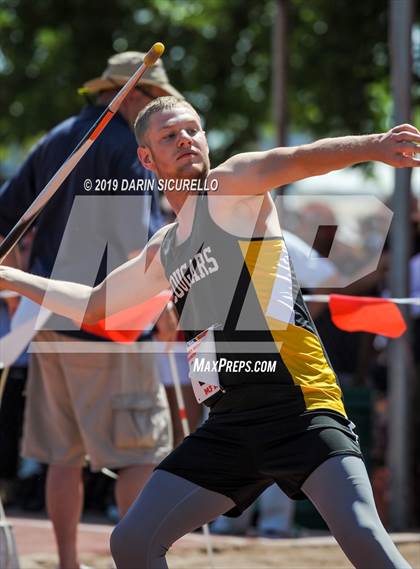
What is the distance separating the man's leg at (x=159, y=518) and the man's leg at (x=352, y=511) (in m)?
0.32

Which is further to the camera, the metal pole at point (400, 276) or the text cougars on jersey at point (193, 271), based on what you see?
the metal pole at point (400, 276)

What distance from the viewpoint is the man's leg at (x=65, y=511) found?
17.2 ft

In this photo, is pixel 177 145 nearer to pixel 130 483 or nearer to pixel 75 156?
pixel 75 156

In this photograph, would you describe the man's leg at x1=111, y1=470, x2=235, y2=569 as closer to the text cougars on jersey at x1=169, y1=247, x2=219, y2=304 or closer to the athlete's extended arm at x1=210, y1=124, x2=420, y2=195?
the text cougars on jersey at x1=169, y1=247, x2=219, y2=304

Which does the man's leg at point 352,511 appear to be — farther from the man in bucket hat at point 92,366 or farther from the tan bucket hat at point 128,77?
the tan bucket hat at point 128,77

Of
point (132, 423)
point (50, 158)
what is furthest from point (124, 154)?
point (132, 423)

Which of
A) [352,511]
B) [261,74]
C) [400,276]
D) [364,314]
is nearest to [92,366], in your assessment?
[364,314]

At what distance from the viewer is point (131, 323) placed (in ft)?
16.7

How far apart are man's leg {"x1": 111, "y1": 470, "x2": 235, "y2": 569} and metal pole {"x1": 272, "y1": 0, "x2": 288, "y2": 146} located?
19.2ft

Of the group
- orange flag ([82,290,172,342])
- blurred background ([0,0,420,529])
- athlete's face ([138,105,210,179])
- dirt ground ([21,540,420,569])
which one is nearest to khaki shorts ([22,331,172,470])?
orange flag ([82,290,172,342])

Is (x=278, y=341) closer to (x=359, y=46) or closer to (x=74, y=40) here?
(x=359, y=46)

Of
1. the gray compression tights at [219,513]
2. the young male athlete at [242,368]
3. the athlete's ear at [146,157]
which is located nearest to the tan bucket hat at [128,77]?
the athlete's ear at [146,157]

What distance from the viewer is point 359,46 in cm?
980

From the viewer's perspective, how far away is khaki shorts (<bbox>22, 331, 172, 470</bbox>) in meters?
5.23
